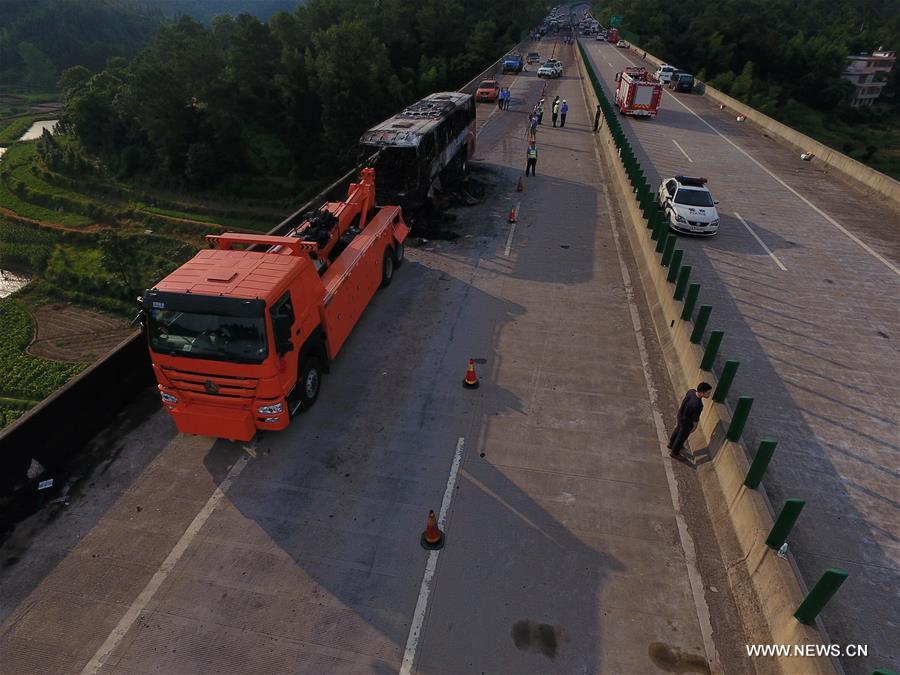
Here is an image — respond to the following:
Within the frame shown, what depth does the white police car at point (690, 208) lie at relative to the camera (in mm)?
16922

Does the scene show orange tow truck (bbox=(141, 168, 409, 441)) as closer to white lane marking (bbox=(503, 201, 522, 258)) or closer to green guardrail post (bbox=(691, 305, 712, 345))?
green guardrail post (bbox=(691, 305, 712, 345))

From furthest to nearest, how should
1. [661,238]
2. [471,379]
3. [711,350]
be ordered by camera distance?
1. [661,238]
2. [471,379]
3. [711,350]

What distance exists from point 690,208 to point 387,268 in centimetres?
1046

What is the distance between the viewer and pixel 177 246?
48125 mm

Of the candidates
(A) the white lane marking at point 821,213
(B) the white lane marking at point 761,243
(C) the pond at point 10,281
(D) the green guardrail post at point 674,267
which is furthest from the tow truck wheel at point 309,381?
(C) the pond at point 10,281

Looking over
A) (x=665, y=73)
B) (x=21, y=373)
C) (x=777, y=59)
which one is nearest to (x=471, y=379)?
(x=21, y=373)

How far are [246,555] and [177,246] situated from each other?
1899 inches

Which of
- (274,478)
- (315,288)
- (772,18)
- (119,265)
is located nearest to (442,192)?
(315,288)

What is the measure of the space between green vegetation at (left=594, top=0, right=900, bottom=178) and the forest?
129 ft

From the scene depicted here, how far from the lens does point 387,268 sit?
1388 cm

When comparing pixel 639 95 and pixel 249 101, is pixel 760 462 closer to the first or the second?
pixel 639 95

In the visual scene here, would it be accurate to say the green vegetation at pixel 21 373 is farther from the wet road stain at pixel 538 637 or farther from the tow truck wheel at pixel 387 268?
the wet road stain at pixel 538 637

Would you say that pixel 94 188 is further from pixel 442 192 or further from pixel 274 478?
pixel 274 478

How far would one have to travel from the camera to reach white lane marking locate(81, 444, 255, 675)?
598 centimetres
